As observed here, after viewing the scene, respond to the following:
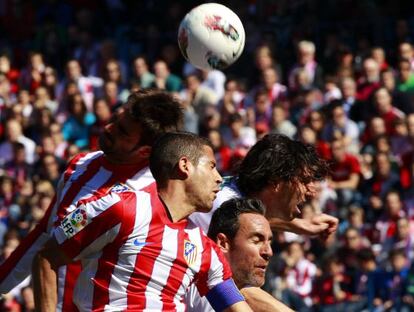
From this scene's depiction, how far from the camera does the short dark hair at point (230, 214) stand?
5648 mm

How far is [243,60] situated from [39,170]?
123 inches

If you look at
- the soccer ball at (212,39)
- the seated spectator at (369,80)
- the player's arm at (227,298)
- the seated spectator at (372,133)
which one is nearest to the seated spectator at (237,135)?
the seated spectator at (372,133)

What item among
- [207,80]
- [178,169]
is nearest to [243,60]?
[207,80]

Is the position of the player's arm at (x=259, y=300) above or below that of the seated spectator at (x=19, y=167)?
below

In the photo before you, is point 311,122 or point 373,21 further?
point 373,21

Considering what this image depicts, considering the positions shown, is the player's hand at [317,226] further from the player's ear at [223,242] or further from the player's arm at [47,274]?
the player's arm at [47,274]

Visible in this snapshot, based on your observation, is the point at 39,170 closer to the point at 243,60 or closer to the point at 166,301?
the point at 243,60

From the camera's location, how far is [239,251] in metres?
5.60

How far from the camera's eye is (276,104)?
13828mm

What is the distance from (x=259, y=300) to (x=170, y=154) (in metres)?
0.97

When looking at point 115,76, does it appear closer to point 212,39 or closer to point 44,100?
point 44,100

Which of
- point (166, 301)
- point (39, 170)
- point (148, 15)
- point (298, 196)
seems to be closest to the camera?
point (166, 301)

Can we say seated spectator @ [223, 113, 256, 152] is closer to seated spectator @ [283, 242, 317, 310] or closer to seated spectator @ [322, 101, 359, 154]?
seated spectator @ [322, 101, 359, 154]

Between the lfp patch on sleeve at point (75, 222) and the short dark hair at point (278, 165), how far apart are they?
54.4 inches
